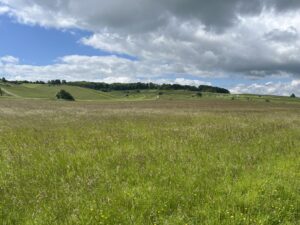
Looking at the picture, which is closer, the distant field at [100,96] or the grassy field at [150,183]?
the grassy field at [150,183]

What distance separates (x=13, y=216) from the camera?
4.95 m

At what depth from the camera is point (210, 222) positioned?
4.70 metres

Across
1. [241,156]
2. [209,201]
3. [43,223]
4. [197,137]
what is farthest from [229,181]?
[197,137]

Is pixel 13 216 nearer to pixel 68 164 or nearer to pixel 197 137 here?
pixel 68 164

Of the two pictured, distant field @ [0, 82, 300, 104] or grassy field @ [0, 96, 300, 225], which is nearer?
grassy field @ [0, 96, 300, 225]

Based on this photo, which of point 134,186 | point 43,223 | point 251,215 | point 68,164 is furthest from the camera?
point 68,164

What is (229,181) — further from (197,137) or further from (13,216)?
(197,137)

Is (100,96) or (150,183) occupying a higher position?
(150,183)

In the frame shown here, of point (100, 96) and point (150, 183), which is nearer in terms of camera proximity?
point (150, 183)

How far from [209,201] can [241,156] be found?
3.41 m

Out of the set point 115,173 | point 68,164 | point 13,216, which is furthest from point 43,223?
point 68,164

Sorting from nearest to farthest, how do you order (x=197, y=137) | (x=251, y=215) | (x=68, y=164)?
1. (x=251, y=215)
2. (x=68, y=164)
3. (x=197, y=137)

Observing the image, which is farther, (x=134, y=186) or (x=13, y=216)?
(x=134, y=186)

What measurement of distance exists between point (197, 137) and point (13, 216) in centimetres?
756
